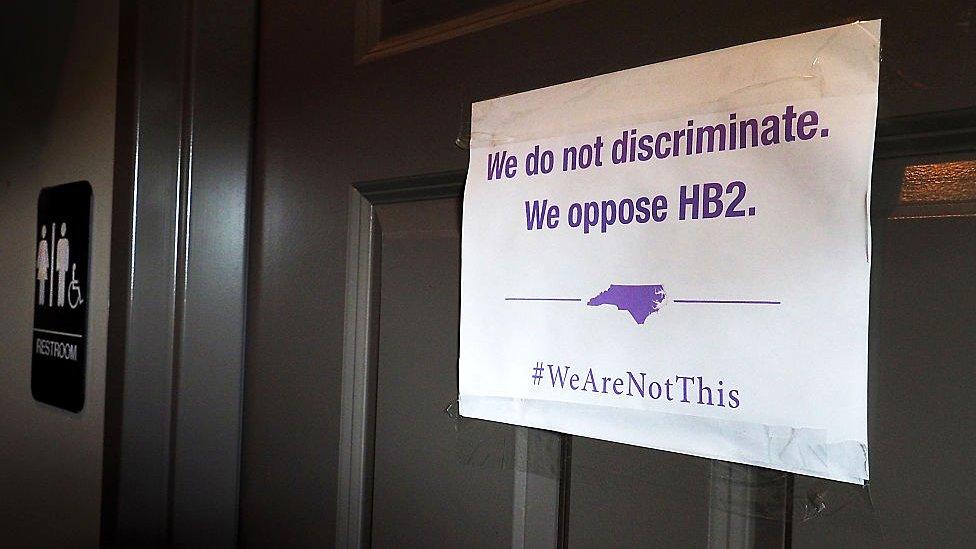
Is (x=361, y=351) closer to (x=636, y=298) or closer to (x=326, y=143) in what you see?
(x=326, y=143)

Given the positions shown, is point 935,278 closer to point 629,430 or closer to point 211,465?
point 629,430

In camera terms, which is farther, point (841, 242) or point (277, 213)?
point (277, 213)

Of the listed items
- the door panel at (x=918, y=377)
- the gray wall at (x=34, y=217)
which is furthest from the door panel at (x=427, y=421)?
the gray wall at (x=34, y=217)

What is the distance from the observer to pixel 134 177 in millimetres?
792

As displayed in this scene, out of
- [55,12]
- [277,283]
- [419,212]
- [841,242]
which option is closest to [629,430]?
[841,242]

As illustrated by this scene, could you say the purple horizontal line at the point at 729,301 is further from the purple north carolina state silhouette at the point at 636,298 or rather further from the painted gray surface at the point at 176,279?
the painted gray surface at the point at 176,279

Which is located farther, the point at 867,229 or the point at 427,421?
the point at 427,421

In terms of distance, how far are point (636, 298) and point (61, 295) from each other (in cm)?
75

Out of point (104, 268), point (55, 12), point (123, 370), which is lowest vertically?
point (123, 370)

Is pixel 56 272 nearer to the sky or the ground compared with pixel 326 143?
nearer to the ground

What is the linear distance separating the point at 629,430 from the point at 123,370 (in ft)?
1.82

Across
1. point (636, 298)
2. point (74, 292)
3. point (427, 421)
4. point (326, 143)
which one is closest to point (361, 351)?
point (427, 421)

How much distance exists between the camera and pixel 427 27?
65 centimetres

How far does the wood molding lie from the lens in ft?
1.88
